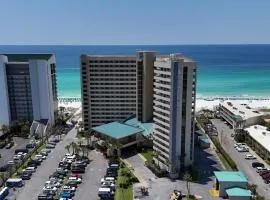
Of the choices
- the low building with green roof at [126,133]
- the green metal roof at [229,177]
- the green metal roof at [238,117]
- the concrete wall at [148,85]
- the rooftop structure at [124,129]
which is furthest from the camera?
the green metal roof at [238,117]

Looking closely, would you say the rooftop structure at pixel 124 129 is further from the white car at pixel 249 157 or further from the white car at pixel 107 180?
the white car at pixel 249 157

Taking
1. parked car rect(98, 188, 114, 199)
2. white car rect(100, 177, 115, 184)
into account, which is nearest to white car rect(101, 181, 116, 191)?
white car rect(100, 177, 115, 184)

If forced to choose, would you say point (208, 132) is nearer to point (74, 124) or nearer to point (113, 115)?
point (113, 115)

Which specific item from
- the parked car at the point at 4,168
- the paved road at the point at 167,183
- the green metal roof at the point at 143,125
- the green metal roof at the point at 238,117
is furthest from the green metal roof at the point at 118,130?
the green metal roof at the point at 238,117

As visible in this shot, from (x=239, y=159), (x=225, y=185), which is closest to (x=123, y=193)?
(x=225, y=185)

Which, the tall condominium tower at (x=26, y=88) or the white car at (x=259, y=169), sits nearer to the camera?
the white car at (x=259, y=169)

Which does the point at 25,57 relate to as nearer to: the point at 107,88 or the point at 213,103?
the point at 107,88
